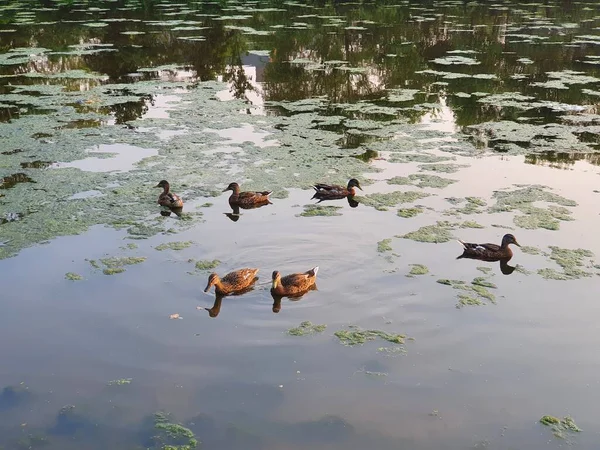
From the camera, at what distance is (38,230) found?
7523 millimetres

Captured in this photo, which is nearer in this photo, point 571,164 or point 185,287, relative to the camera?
point 185,287

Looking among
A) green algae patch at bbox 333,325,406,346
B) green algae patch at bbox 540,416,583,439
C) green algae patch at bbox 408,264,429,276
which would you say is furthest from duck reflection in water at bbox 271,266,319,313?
green algae patch at bbox 540,416,583,439

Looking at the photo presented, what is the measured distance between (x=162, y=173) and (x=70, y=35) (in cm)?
1329

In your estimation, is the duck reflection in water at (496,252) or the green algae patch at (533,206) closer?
the duck reflection in water at (496,252)

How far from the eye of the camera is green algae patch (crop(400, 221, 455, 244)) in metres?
7.38

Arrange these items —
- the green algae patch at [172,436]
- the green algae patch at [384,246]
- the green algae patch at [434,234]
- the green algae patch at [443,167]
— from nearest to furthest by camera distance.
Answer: the green algae patch at [172,436]
the green algae patch at [384,246]
the green algae patch at [434,234]
the green algae patch at [443,167]

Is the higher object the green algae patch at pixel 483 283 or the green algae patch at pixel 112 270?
the green algae patch at pixel 112 270

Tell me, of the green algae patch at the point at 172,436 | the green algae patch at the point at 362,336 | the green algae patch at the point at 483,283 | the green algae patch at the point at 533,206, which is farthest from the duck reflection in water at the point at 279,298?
the green algae patch at the point at 533,206

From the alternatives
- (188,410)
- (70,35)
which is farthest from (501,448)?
(70,35)

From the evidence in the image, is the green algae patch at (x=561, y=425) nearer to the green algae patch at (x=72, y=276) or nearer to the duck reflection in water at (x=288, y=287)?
the duck reflection in water at (x=288, y=287)

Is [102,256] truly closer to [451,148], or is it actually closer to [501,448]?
[501,448]

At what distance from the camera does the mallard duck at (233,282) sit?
20.3ft

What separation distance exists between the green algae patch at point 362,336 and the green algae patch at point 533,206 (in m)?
2.86

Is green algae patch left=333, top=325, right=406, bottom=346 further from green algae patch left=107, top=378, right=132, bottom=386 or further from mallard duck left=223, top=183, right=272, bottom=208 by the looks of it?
mallard duck left=223, top=183, right=272, bottom=208
